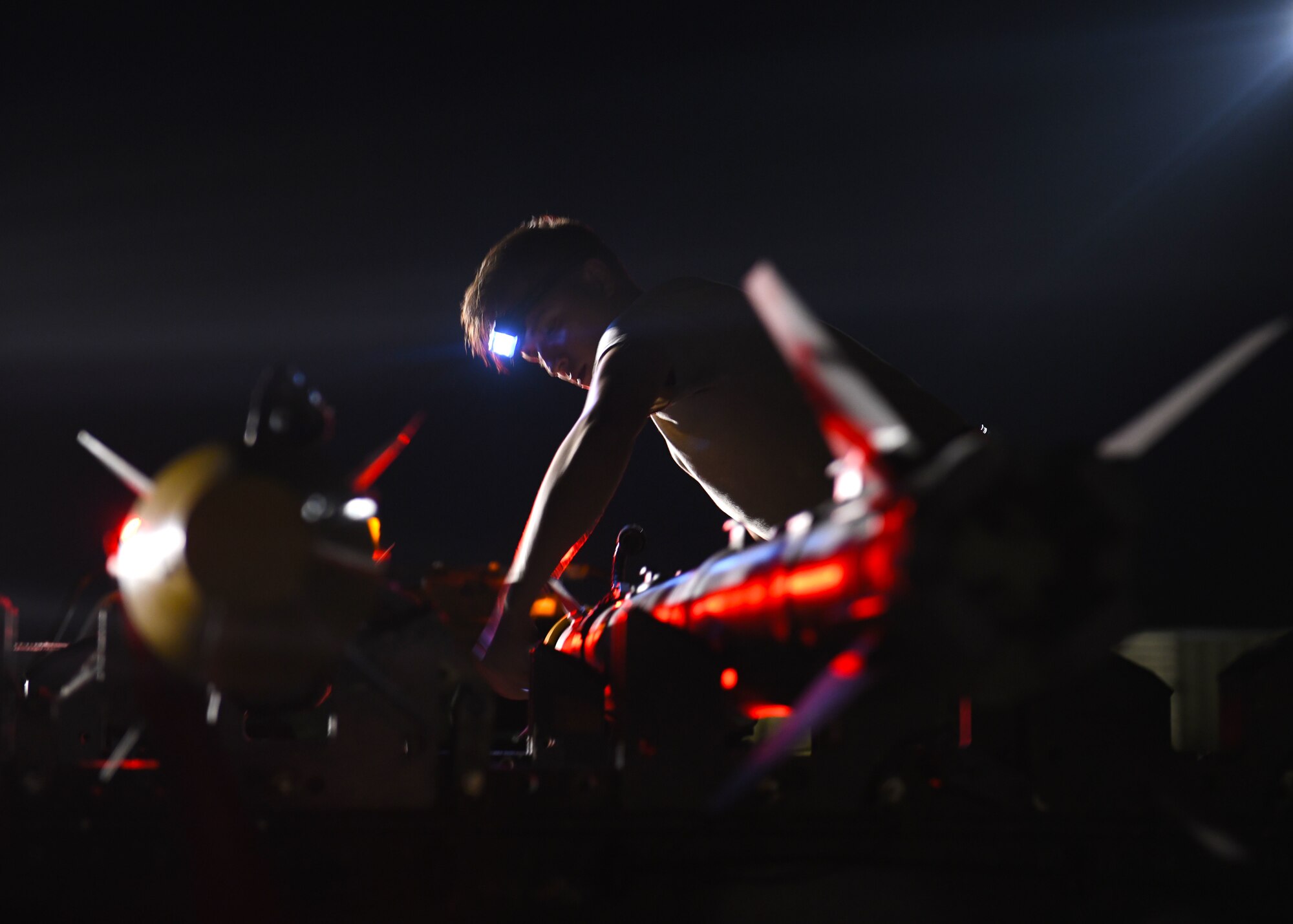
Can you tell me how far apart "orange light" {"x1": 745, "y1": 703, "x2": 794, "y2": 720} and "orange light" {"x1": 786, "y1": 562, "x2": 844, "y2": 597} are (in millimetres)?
564

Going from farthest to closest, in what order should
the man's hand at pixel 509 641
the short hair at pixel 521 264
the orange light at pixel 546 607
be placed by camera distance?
the orange light at pixel 546 607 → the short hair at pixel 521 264 → the man's hand at pixel 509 641

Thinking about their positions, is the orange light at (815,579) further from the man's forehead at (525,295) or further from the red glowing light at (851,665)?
the man's forehead at (525,295)

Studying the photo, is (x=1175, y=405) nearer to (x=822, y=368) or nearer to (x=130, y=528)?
(x=822, y=368)

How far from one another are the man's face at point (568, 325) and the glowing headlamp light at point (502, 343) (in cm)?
6

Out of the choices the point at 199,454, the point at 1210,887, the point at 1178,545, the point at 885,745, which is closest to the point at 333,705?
the point at 199,454

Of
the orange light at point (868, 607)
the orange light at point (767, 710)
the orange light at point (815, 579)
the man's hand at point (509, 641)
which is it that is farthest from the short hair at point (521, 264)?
the orange light at point (868, 607)

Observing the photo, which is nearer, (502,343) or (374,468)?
(374,468)

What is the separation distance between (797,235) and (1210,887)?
6544mm

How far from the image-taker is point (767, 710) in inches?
71.1

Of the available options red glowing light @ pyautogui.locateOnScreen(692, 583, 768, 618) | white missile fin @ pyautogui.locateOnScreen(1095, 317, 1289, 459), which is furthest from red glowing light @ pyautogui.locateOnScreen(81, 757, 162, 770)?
white missile fin @ pyautogui.locateOnScreen(1095, 317, 1289, 459)

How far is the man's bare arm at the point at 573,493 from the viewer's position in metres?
2.00

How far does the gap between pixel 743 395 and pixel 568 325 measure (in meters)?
0.79

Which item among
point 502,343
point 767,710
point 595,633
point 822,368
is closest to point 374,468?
point 822,368

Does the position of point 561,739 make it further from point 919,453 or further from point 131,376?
point 131,376
